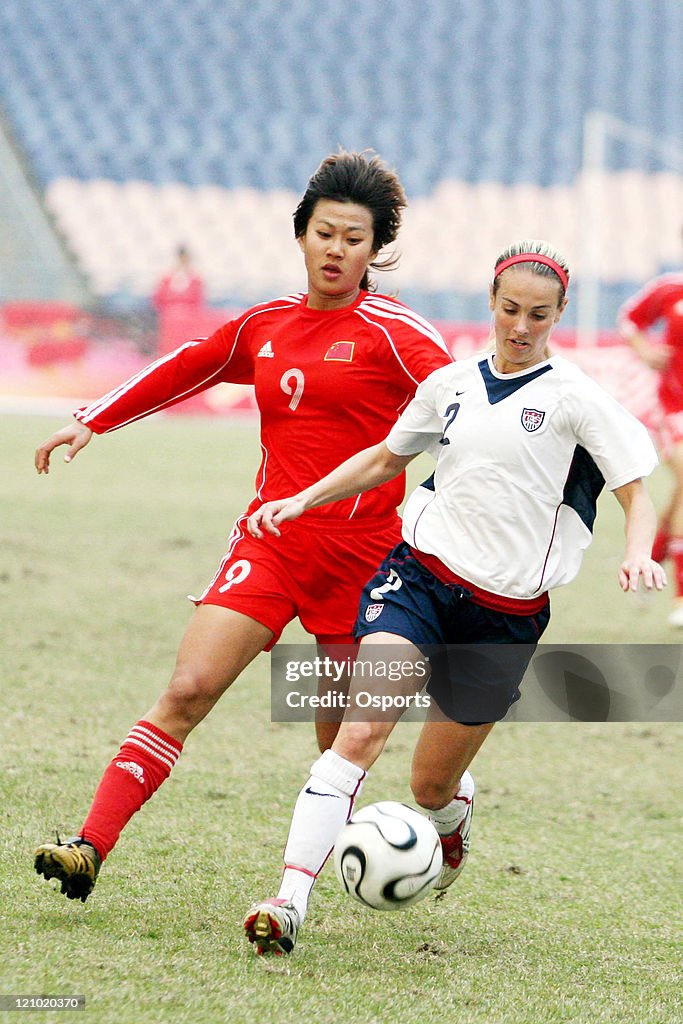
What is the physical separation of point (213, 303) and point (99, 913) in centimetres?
1804

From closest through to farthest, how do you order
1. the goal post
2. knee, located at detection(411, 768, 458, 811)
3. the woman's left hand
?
the woman's left hand → knee, located at detection(411, 768, 458, 811) → the goal post

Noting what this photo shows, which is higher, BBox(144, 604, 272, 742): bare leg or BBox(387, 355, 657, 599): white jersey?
BBox(387, 355, 657, 599): white jersey

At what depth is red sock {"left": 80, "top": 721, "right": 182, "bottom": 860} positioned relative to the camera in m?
3.44

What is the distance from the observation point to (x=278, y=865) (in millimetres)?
3943

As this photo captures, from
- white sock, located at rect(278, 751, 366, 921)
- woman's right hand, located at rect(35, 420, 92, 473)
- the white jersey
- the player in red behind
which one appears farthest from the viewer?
woman's right hand, located at rect(35, 420, 92, 473)

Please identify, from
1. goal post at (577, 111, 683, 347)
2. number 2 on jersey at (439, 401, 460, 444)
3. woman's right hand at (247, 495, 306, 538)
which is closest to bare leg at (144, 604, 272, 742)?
woman's right hand at (247, 495, 306, 538)

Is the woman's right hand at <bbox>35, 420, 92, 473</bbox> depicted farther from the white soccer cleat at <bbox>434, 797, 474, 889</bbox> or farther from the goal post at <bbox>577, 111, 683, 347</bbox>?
the goal post at <bbox>577, 111, 683, 347</bbox>

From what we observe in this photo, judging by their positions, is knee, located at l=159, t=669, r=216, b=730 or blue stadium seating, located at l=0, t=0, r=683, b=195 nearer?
knee, located at l=159, t=669, r=216, b=730

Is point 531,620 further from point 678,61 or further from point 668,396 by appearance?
point 678,61

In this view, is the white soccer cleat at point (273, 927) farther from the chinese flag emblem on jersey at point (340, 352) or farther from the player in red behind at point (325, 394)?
the chinese flag emblem on jersey at point (340, 352)

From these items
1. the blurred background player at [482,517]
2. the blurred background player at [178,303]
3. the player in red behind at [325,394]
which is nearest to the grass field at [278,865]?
the blurred background player at [482,517]

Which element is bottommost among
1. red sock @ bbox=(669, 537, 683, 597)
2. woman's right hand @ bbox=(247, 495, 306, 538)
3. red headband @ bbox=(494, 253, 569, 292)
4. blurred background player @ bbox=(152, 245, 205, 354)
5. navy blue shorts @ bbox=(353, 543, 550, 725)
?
blurred background player @ bbox=(152, 245, 205, 354)

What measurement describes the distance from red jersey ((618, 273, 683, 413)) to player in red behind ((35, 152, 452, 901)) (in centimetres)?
401

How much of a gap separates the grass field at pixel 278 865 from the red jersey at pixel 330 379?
3.50 feet
